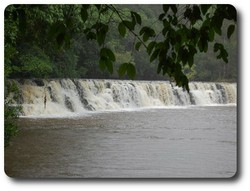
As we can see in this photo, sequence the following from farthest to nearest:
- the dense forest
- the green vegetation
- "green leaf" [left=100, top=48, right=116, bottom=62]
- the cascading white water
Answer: the cascading white water → the dense forest → the green vegetation → "green leaf" [left=100, top=48, right=116, bottom=62]

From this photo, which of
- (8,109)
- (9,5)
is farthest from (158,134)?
(9,5)

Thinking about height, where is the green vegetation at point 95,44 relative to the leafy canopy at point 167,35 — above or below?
above

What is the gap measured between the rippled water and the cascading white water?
0.49 ft

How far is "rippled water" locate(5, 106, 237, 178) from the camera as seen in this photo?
9.80 feet

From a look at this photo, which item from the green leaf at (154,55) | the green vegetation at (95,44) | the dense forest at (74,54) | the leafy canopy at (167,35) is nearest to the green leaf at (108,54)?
the leafy canopy at (167,35)

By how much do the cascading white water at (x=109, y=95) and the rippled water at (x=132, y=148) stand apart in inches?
5.9

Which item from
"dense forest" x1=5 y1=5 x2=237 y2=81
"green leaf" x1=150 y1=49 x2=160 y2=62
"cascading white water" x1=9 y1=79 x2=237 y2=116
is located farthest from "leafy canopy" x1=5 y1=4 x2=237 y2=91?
"cascading white water" x1=9 y1=79 x2=237 y2=116

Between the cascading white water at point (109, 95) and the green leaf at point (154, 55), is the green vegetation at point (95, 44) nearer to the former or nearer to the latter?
the cascading white water at point (109, 95)

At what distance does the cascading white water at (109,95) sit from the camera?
3.49m

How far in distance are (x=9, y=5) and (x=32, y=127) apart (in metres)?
0.99

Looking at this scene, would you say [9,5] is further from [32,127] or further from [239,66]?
[239,66]

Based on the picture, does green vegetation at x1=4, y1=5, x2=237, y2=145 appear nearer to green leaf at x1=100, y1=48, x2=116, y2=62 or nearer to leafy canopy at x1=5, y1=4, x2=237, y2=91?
leafy canopy at x1=5, y1=4, x2=237, y2=91

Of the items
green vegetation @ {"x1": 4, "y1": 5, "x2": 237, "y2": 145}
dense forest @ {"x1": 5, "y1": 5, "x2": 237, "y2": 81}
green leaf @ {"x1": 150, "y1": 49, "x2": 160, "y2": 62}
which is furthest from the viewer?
dense forest @ {"x1": 5, "y1": 5, "x2": 237, "y2": 81}

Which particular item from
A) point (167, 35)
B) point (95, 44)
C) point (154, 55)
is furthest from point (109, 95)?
point (154, 55)
